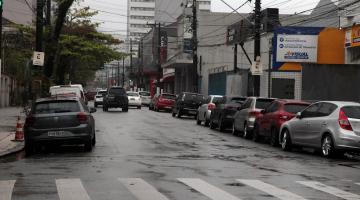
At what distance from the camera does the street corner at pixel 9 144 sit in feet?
53.5

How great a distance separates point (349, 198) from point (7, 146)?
10.7 metres

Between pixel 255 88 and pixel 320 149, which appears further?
pixel 255 88

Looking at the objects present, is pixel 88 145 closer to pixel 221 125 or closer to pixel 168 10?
pixel 221 125

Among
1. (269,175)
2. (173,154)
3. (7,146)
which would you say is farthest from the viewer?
(7,146)

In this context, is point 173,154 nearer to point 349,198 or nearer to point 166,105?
point 349,198

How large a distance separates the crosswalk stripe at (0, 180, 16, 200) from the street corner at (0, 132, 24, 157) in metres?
4.80

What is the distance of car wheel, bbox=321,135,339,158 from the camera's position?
640 inches

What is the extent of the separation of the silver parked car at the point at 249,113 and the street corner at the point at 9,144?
8.08m

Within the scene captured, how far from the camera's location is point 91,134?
1678 centimetres

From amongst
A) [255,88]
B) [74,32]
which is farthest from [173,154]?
[74,32]

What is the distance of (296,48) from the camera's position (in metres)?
36.0

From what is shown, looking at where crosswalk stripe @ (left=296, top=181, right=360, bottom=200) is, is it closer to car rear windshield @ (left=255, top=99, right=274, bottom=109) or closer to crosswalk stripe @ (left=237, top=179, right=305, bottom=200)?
crosswalk stripe @ (left=237, top=179, right=305, bottom=200)

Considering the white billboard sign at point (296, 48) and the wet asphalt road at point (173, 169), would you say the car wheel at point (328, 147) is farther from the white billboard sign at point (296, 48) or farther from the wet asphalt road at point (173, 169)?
the white billboard sign at point (296, 48)

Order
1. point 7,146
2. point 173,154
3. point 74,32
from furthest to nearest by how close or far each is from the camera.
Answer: point 74,32 → point 7,146 → point 173,154
